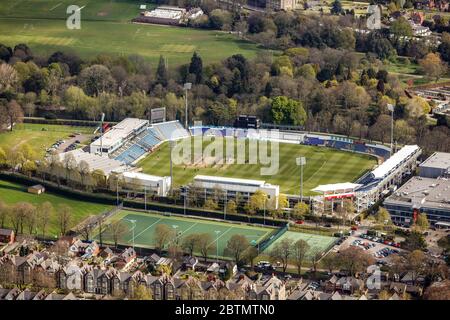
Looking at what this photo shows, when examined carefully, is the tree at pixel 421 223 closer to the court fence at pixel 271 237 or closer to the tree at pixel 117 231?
the court fence at pixel 271 237

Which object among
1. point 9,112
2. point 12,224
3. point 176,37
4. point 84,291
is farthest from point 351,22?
point 84,291

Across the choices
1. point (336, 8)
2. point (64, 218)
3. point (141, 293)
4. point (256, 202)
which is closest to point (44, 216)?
point (64, 218)

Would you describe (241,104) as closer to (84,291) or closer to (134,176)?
(134,176)

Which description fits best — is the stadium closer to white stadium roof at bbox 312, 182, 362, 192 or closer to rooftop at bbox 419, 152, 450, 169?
white stadium roof at bbox 312, 182, 362, 192

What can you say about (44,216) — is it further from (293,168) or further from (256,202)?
(293,168)

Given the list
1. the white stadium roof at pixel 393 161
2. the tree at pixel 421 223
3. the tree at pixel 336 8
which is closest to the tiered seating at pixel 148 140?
the white stadium roof at pixel 393 161
